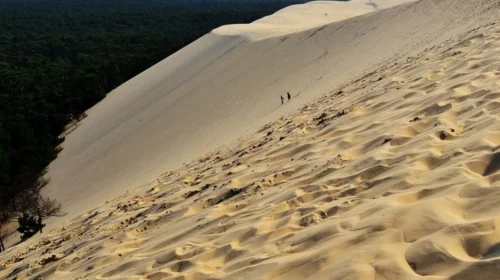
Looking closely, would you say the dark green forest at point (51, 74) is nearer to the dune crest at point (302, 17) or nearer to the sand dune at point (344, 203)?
the dune crest at point (302, 17)

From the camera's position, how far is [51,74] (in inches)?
1519

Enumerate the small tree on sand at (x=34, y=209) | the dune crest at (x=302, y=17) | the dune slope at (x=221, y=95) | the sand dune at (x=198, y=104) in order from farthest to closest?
1. the dune crest at (x=302, y=17)
2. the sand dune at (x=198, y=104)
3. the dune slope at (x=221, y=95)
4. the small tree on sand at (x=34, y=209)

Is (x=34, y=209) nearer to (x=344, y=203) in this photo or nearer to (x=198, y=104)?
(x=198, y=104)

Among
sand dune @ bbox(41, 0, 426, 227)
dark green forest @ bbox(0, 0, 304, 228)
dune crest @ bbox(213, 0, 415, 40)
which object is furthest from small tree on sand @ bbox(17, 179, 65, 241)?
dune crest @ bbox(213, 0, 415, 40)

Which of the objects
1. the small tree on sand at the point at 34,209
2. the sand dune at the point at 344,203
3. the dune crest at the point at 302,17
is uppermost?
the dune crest at the point at 302,17

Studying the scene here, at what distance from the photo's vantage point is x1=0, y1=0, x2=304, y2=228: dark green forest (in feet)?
65.0

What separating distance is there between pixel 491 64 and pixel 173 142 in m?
10.9

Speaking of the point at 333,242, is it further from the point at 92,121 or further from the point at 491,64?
the point at 92,121

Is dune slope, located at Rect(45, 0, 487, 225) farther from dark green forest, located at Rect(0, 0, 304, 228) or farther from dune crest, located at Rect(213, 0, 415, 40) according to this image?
dune crest, located at Rect(213, 0, 415, 40)

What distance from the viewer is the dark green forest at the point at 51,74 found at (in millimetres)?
19812

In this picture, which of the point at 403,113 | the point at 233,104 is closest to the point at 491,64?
the point at 403,113

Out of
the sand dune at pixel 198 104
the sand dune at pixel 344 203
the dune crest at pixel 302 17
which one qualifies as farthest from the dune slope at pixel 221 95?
the dune crest at pixel 302 17

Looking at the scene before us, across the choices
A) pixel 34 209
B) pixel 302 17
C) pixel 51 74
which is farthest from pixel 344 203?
pixel 302 17

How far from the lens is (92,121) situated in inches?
967
